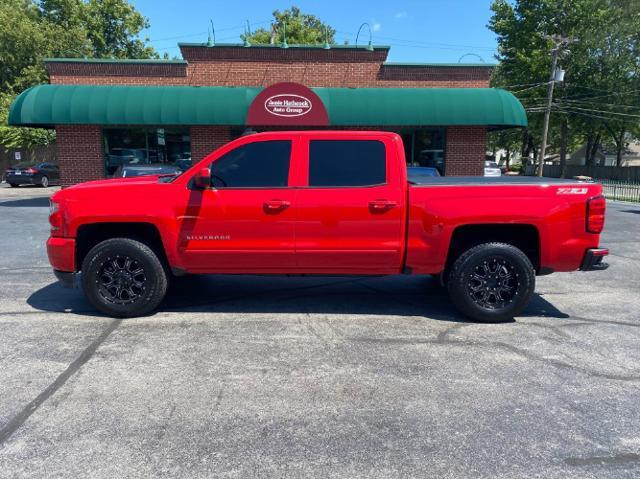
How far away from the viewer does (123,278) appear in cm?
504

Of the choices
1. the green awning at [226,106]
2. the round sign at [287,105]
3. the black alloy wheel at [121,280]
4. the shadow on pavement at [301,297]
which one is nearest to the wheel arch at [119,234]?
the black alloy wheel at [121,280]

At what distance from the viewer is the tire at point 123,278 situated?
496 cm

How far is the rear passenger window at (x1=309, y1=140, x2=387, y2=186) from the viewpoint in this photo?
4.94 metres

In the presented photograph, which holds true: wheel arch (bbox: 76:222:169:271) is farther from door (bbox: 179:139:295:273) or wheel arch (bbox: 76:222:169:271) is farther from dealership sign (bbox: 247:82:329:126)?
dealership sign (bbox: 247:82:329:126)

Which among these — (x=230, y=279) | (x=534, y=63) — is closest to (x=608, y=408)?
(x=230, y=279)

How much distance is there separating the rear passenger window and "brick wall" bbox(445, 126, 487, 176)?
13.9 metres

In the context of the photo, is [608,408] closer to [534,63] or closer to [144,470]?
[144,470]

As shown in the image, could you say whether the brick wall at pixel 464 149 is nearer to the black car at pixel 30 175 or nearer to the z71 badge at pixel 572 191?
the z71 badge at pixel 572 191

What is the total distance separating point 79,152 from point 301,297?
1474 cm

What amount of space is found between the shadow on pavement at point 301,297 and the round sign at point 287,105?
993 centimetres

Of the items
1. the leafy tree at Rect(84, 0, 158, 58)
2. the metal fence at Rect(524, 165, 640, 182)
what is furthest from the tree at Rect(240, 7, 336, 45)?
the metal fence at Rect(524, 165, 640, 182)

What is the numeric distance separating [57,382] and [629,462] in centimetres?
390

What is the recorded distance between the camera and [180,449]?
278 cm

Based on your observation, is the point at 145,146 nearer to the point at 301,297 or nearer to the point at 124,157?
the point at 124,157
